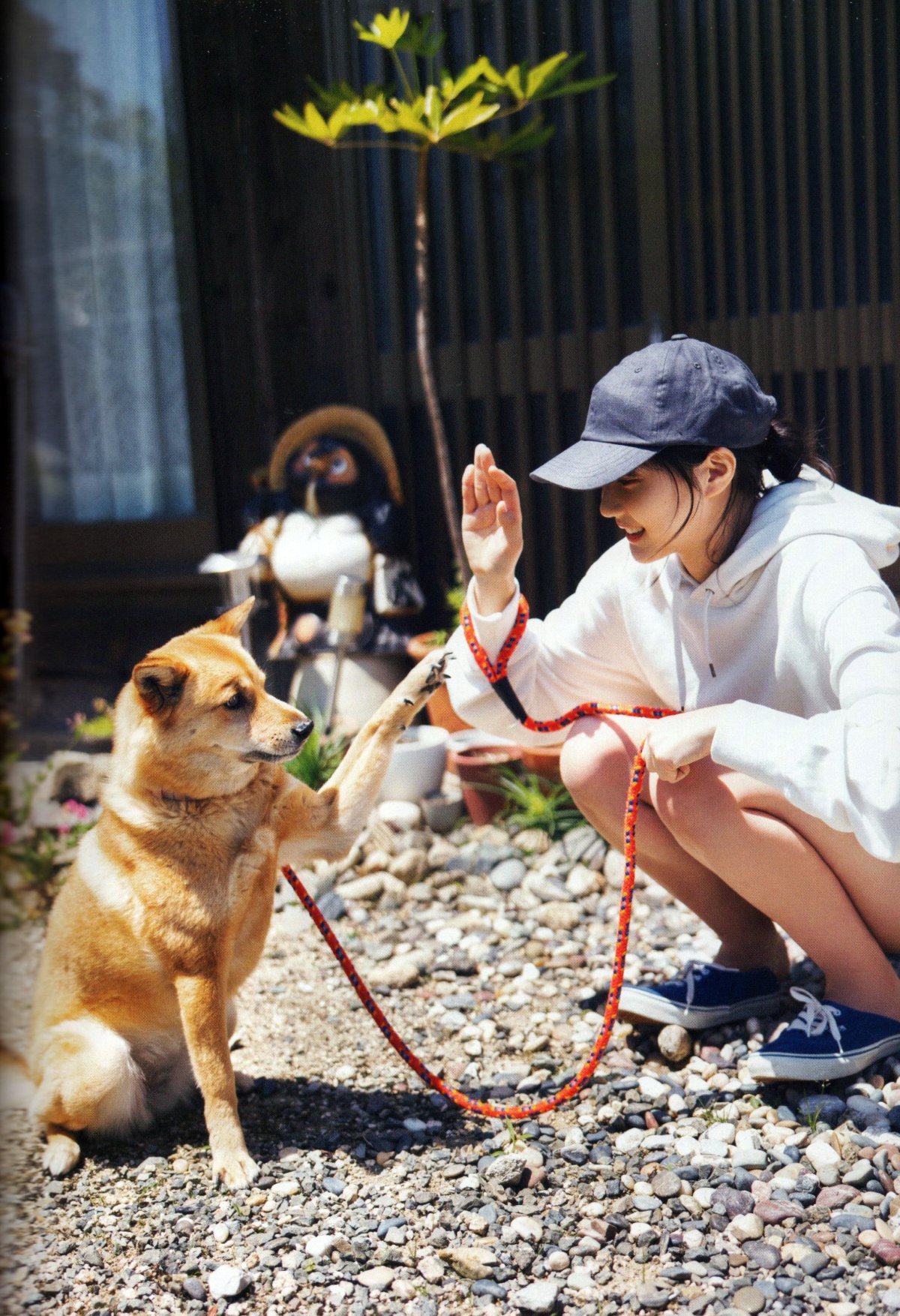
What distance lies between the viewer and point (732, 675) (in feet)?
7.76

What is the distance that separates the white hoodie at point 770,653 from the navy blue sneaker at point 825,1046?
20.8 inches

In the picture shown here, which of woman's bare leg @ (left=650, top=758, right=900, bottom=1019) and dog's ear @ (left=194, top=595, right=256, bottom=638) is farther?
dog's ear @ (left=194, top=595, right=256, bottom=638)

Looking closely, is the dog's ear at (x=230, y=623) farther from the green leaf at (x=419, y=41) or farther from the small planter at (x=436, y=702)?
the green leaf at (x=419, y=41)

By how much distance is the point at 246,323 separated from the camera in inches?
191

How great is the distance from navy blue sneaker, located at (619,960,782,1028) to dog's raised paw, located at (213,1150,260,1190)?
2.95 ft

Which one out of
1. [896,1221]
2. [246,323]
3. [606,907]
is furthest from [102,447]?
[896,1221]

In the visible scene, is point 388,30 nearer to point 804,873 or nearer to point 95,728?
point 95,728

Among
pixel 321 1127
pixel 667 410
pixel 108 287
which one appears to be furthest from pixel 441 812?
pixel 108 287

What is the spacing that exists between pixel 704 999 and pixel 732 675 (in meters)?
0.74

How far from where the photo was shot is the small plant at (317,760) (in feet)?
12.6

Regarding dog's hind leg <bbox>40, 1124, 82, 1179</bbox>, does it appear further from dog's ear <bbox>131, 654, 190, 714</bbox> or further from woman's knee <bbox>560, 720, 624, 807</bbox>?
woman's knee <bbox>560, 720, 624, 807</bbox>

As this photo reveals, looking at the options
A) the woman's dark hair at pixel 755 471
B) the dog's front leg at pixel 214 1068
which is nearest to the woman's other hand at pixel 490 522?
the woman's dark hair at pixel 755 471

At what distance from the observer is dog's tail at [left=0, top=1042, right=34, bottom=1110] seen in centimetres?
225

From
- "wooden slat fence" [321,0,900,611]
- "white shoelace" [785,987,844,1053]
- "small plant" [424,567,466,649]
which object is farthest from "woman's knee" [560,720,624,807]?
"wooden slat fence" [321,0,900,611]
